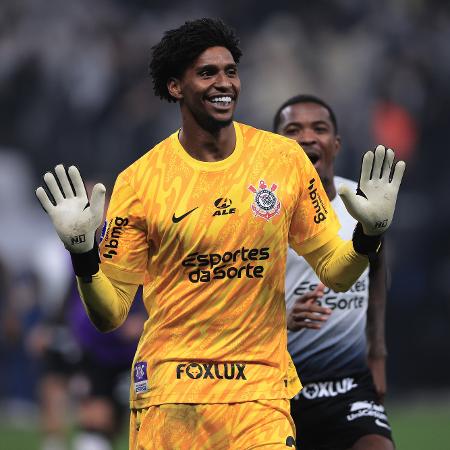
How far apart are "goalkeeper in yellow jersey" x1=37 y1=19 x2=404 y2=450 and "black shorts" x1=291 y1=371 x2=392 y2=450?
3.60 ft

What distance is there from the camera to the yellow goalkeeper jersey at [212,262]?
19.4 feet

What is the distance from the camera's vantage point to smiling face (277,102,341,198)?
729cm

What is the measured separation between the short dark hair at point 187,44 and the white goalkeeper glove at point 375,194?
0.95m

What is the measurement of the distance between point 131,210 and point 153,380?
A: 78 centimetres

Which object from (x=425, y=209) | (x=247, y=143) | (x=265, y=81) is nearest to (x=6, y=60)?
(x=265, y=81)

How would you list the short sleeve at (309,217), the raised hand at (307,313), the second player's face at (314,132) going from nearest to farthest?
the short sleeve at (309,217)
the raised hand at (307,313)
the second player's face at (314,132)

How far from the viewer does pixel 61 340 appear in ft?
39.3

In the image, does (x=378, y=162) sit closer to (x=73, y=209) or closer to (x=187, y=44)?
(x=187, y=44)

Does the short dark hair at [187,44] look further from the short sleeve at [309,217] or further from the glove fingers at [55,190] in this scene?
the glove fingers at [55,190]

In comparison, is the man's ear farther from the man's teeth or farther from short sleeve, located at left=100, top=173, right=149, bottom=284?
short sleeve, located at left=100, top=173, right=149, bottom=284

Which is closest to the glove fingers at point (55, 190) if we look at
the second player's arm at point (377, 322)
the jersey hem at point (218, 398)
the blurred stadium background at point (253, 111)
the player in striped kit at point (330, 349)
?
the jersey hem at point (218, 398)

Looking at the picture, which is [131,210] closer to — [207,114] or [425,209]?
[207,114]

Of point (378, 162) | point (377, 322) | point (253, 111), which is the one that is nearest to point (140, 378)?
point (378, 162)

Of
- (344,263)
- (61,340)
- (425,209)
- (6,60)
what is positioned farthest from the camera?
(6,60)
